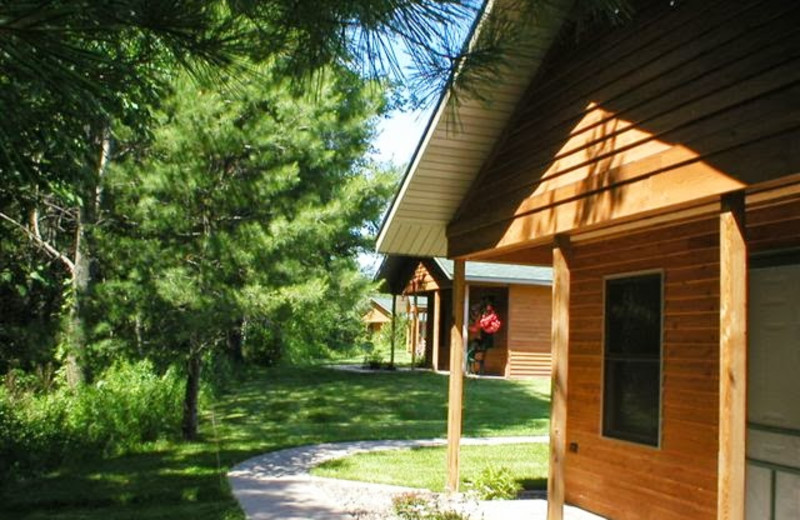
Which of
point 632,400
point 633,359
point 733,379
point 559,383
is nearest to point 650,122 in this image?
point 733,379

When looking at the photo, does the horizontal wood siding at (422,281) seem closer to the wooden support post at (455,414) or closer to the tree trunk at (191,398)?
the tree trunk at (191,398)

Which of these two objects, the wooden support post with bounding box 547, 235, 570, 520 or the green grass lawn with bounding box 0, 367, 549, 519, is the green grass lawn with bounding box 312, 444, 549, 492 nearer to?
the green grass lawn with bounding box 0, 367, 549, 519

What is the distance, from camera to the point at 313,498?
7930 millimetres

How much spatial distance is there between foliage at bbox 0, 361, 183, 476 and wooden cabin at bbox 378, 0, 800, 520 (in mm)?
4945

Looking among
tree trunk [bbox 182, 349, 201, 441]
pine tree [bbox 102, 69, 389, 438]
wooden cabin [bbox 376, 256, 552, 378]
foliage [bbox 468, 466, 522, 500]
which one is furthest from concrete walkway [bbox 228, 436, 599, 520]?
wooden cabin [bbox 376, 256, 552, 378]

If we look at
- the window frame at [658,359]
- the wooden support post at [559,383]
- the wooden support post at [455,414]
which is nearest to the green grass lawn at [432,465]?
the wooden support post at [455,414]

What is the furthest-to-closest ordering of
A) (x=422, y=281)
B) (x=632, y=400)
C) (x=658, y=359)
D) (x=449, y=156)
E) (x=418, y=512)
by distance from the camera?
(x=422, y=281) → (x=449, y=156) → (x=632, y=400) → (x=658, y=359) → (x=418, y=512)

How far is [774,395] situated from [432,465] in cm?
531

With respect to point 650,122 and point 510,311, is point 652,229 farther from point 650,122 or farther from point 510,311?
point 510,311

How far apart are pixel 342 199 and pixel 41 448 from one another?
6.13 m

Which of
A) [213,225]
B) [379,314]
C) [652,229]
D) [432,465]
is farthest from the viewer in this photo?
[379,314]

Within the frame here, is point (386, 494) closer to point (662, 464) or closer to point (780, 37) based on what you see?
point (662, 464)

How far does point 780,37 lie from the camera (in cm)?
393

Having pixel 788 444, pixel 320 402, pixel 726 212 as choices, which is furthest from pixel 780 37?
pixel 320 402
